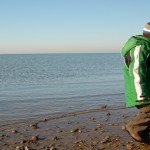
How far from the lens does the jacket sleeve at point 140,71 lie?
6012 mm

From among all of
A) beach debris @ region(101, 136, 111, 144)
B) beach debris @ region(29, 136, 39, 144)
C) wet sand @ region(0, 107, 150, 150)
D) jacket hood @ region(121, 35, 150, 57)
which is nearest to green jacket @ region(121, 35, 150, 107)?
jacket hood @ region(121, 35, 150, 57)

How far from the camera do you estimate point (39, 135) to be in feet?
30.8

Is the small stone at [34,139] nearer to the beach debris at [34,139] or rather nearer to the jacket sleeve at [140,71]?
the beach debris at [34,139]

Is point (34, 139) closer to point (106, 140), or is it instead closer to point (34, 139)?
point (34, 139)

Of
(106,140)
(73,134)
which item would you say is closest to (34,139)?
(73,134)

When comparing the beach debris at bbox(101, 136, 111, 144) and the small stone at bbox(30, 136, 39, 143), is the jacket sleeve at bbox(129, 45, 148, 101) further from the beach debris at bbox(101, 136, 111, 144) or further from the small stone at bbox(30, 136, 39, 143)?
the small stone at bbox(30, 136, 39, 143)

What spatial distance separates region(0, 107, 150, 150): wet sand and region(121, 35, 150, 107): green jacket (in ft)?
5.75

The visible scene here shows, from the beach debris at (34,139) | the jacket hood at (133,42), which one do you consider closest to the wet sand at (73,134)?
the beach debris at (34,139)

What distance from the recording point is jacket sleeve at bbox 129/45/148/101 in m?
6.01

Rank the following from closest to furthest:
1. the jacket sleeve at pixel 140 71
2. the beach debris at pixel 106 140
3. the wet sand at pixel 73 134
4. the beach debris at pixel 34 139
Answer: the jacket sleeve at pixel 140 71, the wet sand at pixel 73 134, the beach debris at pixel 106 140, the beach debris at pixel 34 139

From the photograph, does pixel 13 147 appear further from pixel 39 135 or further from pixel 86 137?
pixel 86 137

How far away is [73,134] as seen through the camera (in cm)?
932

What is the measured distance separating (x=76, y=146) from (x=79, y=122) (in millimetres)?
2998

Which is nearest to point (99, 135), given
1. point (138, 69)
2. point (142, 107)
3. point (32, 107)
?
point (142, 107)
